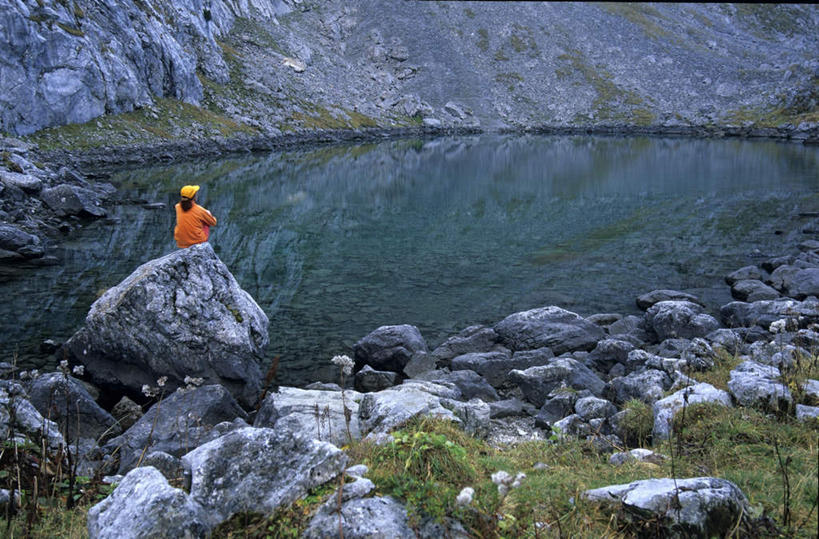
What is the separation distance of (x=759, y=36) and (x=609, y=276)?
198 meters

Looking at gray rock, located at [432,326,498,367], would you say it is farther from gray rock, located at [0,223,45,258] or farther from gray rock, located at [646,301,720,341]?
gray rock, located at [0,223,45,258]

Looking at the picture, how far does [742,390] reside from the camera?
24.2 ft

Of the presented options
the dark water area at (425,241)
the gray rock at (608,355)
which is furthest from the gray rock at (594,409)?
the dark water area at (425,241)

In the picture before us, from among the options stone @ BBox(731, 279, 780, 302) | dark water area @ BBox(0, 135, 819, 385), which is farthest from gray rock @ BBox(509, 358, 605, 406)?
stone @ BBox(731, 279, 780, 302)

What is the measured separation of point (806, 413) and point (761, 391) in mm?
572

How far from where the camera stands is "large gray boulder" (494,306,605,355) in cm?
1589

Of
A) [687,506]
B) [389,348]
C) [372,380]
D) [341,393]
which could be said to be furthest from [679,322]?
[687,506]

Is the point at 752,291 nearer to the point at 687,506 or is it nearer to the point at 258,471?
the point at 687,506

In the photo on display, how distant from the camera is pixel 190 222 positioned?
48.4 feet

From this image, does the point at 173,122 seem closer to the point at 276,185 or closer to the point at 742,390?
the point at 276,185

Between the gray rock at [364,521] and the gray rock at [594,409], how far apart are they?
5.61m

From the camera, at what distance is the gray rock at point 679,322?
1636cm

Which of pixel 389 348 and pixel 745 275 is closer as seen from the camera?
pixel 389 348

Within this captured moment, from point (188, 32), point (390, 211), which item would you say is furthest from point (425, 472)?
point (188, 32)
